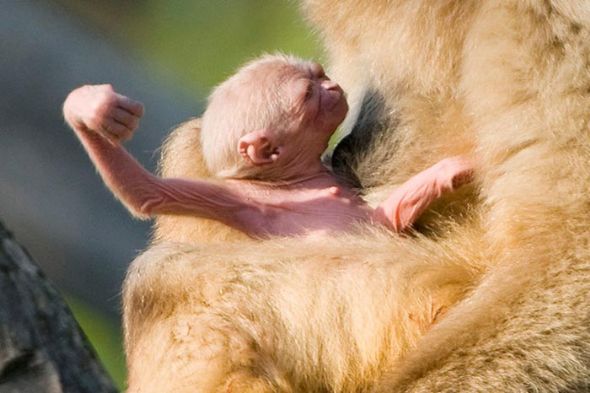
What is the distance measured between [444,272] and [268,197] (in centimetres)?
76

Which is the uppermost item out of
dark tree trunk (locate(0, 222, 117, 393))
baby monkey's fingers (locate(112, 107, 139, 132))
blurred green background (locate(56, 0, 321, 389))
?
baby monkey's fingers (locate(112, 107, 139, 132))

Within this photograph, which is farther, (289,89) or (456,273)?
(289,89)

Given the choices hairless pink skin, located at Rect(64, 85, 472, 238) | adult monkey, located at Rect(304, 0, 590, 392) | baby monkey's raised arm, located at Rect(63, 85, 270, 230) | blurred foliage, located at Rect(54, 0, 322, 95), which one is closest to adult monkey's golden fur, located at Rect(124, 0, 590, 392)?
adult monkey, located at Rect(304, 0, 590, 392)

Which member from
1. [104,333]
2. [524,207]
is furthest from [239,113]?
[104,333]

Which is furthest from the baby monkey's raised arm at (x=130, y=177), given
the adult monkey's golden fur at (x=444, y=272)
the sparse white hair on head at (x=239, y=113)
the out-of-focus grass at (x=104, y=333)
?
the out-of-focus grass at (x=104, y=333)

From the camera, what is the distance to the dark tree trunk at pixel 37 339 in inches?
132

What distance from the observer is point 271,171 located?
4.29m

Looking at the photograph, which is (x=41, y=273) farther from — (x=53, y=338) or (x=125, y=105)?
(x=125, y=105)

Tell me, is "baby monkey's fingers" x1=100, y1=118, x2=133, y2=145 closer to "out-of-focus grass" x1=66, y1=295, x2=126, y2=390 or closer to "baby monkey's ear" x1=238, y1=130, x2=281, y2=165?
"baby monkey's ear" x1=238, y1=130, x2=281, y2=165

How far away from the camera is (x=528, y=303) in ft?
11.1

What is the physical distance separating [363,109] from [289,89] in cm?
25

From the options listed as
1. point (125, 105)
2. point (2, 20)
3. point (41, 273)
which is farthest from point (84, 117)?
point (2, 20)

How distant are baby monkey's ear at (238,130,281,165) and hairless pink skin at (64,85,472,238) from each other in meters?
0.02

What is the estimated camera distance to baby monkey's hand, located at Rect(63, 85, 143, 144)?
11.7ft
